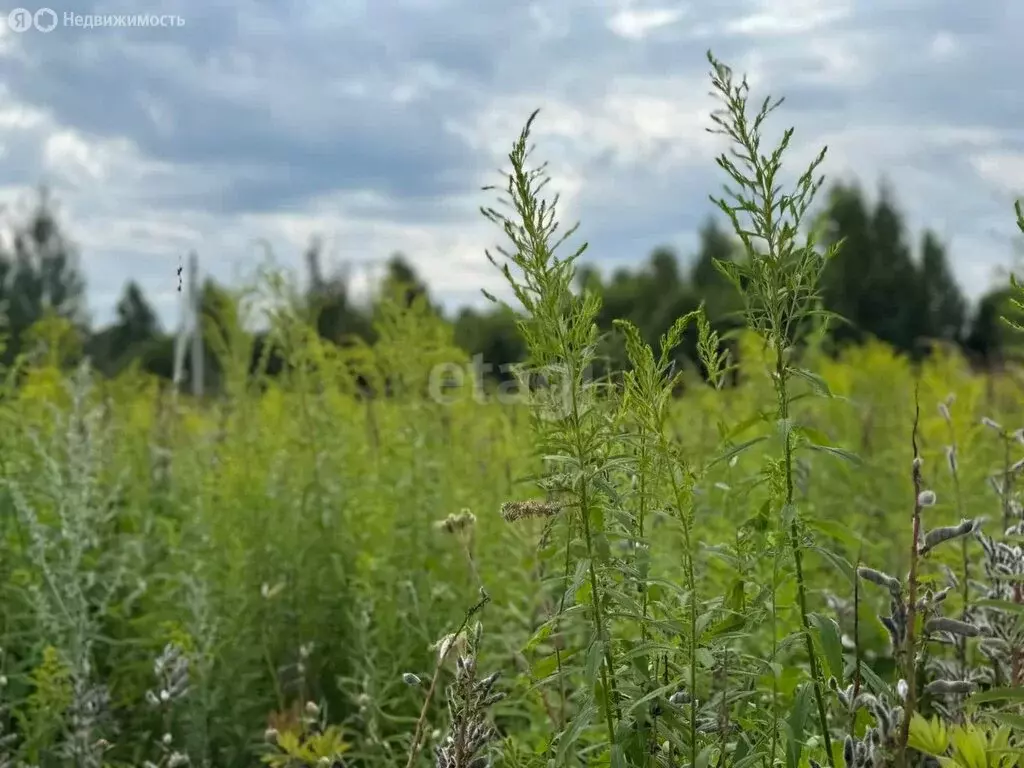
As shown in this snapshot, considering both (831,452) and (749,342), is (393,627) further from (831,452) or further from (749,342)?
(749,342)

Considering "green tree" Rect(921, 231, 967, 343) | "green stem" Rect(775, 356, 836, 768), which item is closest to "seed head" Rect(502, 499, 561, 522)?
"green stem" Rect(775, 356, 836, 768)

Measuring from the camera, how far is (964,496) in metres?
3.96

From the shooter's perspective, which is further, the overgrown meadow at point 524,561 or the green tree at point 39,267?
the green tree at point 39,267

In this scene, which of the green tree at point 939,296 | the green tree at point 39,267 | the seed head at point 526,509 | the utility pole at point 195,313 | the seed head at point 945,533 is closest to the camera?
the seed head at point 945,533

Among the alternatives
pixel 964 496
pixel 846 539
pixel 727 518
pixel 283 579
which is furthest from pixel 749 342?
pixel 846 539

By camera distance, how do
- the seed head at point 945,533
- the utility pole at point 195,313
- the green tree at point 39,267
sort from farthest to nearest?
the green tree at point 39,267 → the utility pole at point 195,313 → the seed head at point 945,533

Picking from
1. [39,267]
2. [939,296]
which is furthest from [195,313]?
[939,296]

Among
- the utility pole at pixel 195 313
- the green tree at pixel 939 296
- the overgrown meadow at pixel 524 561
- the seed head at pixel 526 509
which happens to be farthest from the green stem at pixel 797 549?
the green tree at pixel 939 296

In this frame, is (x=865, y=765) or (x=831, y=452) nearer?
(x=865, y=765)

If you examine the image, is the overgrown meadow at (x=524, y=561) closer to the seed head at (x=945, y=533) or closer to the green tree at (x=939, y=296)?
the seed head at (x=945, y=533)

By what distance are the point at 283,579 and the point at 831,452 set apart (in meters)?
2.49

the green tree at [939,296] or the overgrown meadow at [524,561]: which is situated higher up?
the green tree at [939,296]

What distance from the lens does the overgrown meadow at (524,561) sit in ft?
5.26

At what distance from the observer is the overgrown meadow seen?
160 centimetres
